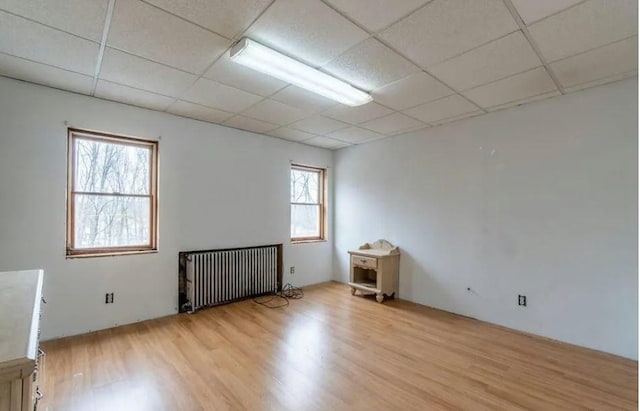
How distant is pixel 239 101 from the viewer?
337cm

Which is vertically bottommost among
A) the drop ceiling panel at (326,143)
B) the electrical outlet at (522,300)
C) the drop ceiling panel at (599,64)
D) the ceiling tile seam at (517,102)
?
the electrical outlet at (522,300)

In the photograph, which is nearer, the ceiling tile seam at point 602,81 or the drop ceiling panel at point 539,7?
the drop ceiling panel at point 539,7

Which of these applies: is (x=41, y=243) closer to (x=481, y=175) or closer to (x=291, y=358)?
(x=291, y=358)

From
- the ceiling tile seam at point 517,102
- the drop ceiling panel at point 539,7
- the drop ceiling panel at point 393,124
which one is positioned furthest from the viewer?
the drop ceiling panel at point 393,124

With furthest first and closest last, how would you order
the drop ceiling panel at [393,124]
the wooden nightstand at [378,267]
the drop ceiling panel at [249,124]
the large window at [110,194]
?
1. the wooden nightstand at [378,267]
2. the drop ceiling panel at [249,124]
3. the drop ceiling panel at [393,124]
4. the large window at [110,194]

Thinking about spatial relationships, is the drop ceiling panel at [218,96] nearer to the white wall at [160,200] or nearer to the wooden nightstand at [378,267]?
the white wall at [160,200]

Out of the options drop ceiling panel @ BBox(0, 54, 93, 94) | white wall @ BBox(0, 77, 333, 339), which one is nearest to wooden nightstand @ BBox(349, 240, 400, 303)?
white wall @ BBox(0, 77, 333, 339)

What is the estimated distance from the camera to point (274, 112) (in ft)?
12.2

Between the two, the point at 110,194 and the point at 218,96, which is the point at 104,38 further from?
the point at 110,194

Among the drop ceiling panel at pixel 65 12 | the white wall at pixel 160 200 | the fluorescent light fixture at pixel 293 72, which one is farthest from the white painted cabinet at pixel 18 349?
the fluorescent light fixture at pixel 293 72

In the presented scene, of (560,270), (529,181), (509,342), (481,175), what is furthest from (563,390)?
(481,175)

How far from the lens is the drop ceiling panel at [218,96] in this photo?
299 centimetres

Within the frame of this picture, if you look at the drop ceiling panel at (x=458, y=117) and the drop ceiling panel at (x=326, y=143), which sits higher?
the drop ceiling panel at (x=458, y=117)

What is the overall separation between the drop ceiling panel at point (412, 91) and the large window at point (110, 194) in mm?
2875
